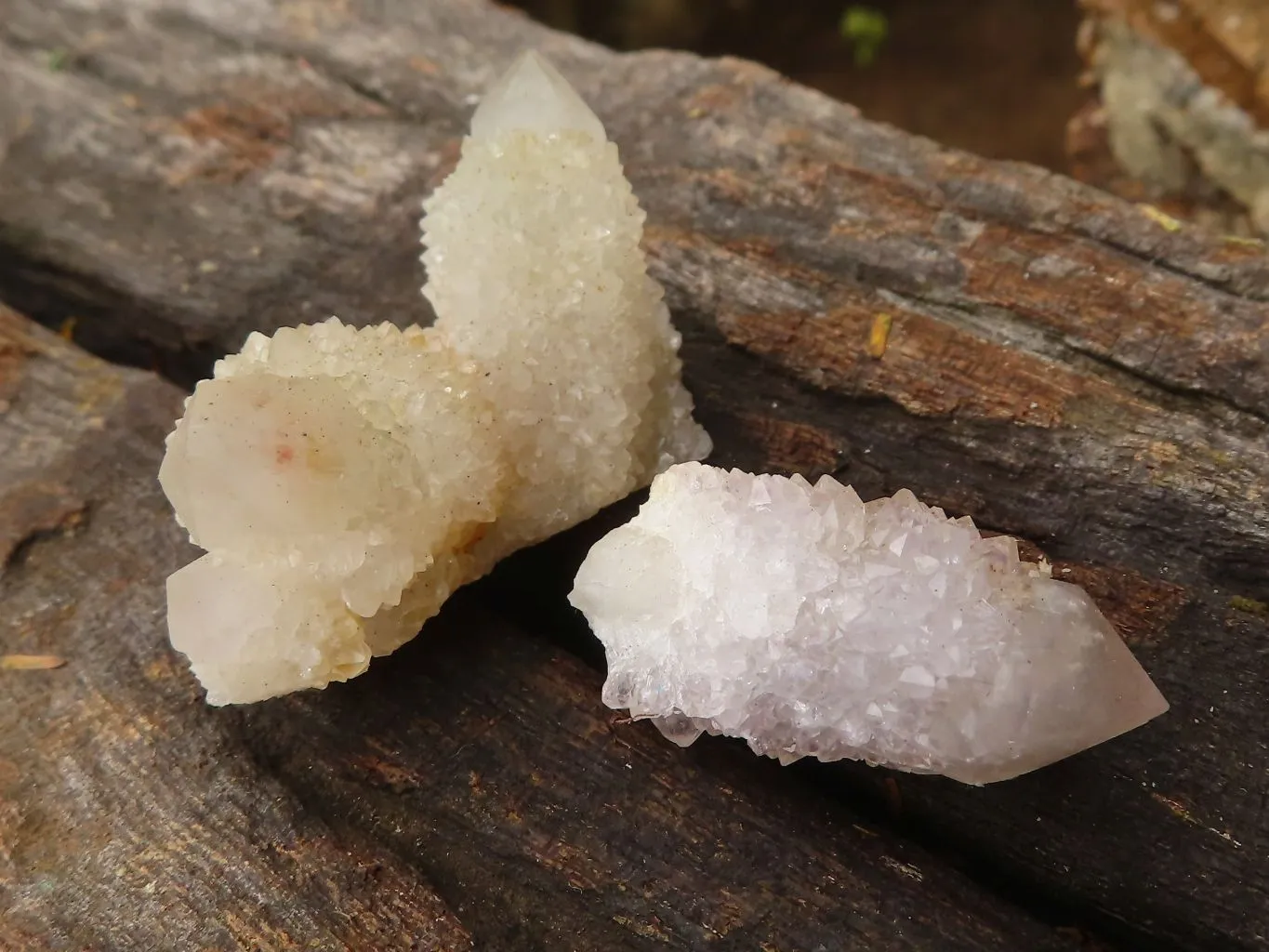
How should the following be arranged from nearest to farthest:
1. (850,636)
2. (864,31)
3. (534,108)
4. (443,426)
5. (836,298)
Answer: (850,636)
(443,426)
(534,108)
(836,298)
(864,31)

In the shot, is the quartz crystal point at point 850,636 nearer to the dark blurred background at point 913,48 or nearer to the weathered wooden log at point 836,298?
the weathered wooden log at point 836,298

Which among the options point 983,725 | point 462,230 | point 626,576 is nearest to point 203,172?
point 462,230

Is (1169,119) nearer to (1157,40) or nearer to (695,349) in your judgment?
(1157,40)

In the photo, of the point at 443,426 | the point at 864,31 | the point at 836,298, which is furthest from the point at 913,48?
the point at 443,426

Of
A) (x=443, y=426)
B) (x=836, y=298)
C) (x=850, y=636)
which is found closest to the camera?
(x=850, y=636)

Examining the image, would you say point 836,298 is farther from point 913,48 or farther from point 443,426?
point 913,48

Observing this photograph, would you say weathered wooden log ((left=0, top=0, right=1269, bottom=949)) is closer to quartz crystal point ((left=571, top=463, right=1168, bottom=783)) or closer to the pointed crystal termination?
quartz crystal point ((left=571, top=463, right=1168, bottom=783))
